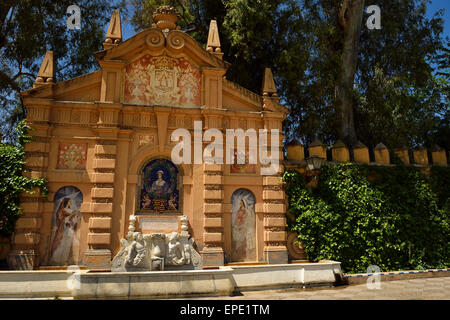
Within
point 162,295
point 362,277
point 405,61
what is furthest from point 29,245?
point 405,61

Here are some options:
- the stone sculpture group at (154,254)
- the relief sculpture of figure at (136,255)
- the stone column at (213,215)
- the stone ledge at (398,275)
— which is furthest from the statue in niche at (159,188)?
the stone ledge at (398,275)

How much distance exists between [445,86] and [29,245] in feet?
69.6

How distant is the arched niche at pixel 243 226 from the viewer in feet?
37.2

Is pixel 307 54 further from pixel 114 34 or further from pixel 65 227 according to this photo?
pixel 65 227

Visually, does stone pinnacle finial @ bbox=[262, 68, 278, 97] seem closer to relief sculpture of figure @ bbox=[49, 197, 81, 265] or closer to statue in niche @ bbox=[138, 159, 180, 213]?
statue in niche @ bbox=[138, 159, 180, 213]

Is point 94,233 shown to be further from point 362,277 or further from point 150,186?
point 362,277

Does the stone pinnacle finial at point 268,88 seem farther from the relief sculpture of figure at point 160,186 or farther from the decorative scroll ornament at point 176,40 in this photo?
the relief sculpture of figure at point 160,186

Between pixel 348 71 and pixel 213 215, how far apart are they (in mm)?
9964

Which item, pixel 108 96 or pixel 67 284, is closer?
pixel 67 284

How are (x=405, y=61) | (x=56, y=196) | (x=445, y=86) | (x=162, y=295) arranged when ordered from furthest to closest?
(x=445, y=86), (x=405, y=61), (x=56, y=196), (x=162, y=295)

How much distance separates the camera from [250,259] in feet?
37.1

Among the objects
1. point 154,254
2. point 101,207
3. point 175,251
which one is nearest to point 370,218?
point 175,251

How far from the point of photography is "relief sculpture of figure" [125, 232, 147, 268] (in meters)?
9.35

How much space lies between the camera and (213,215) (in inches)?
440
